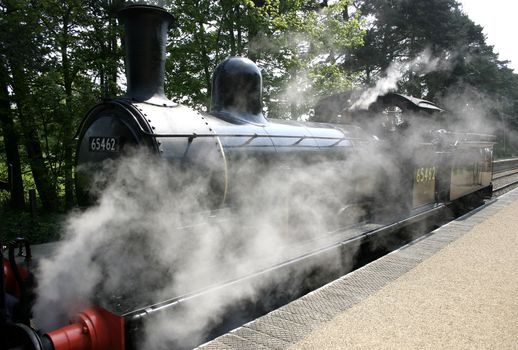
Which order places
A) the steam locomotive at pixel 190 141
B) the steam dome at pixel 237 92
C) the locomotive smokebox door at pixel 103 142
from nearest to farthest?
the steam locomotive at pixel 190 141 < the locomotive smokebox door at pixel 103 142 < the steam dome at pixel 237 92

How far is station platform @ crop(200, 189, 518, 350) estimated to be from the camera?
9.71 feet

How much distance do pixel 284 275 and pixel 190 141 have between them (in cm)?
159

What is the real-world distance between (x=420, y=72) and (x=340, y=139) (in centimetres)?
2283

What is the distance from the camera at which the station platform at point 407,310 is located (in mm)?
2961

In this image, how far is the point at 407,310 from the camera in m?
3.53

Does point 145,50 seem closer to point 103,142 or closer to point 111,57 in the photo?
point 103,142

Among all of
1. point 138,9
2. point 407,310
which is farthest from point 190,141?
point 407,310

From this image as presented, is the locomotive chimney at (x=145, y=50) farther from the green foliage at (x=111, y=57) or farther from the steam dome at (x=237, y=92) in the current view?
the green foliage at (x=111, y=57)

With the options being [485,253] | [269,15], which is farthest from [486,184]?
[269,15]

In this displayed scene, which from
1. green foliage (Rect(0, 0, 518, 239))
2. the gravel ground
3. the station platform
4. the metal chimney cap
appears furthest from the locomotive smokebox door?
green foliage (Rect(0, 0, 518, 239))

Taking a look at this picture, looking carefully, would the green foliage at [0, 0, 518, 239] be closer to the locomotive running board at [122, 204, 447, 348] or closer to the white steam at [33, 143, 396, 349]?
the white steam at [33, 143, 396, 349]

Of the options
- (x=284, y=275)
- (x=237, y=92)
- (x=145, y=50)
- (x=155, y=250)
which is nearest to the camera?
(x=155, y=250)

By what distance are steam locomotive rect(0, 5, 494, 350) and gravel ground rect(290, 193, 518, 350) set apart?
56.5 inches

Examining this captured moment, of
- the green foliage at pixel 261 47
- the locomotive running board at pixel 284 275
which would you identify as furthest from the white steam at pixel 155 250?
the green foliage at pixel 261 47
